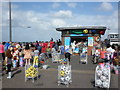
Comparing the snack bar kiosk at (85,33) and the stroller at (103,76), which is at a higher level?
the snack bar kiosk at (85,33)

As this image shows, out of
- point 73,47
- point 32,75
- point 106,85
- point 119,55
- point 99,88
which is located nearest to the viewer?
point 106,85

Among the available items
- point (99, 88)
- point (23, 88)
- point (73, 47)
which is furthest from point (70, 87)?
point (73, 47)

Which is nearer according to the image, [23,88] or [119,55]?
[23,88]

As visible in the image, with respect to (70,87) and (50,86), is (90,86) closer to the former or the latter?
(70,87)

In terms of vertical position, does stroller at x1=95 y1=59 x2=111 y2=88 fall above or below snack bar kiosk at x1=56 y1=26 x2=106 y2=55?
below

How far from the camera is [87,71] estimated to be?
11.1 metres

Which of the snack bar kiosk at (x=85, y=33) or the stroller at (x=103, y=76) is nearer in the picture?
the stroller at (x=103, y=76)

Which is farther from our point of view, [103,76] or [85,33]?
[85,33]

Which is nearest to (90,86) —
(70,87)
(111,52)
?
(70,87)

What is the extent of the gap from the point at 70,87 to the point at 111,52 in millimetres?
5857

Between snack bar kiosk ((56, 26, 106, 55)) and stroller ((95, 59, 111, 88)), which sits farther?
snack bar kiosk ((56, 26, 106, 55))

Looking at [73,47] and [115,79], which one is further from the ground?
[73,47]

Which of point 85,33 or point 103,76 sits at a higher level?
point 85,33

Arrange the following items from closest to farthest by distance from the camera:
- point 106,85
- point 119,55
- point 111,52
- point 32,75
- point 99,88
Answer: point 106,85
point 99,88
point 32,75
point 119,55
point 111,52
